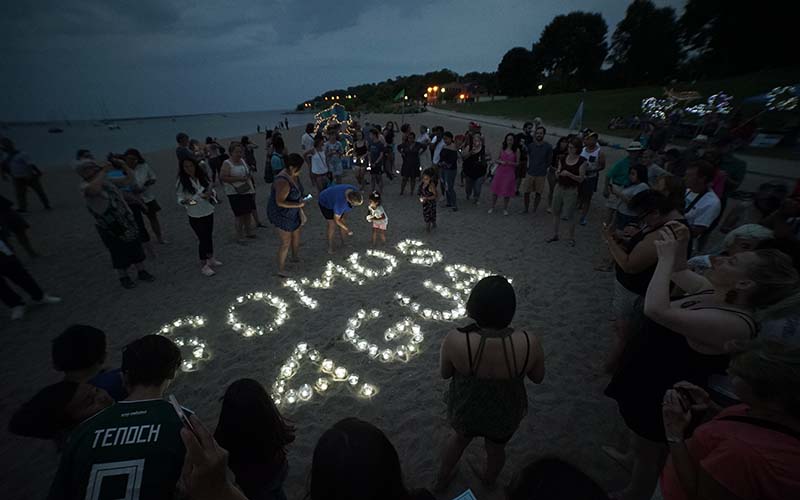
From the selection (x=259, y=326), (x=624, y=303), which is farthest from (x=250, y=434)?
(x=624, y=303)

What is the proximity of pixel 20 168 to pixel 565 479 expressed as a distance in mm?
15581

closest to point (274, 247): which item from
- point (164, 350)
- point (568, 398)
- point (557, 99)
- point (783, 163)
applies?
point (164, 350)

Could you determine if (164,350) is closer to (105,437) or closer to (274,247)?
(105,437)

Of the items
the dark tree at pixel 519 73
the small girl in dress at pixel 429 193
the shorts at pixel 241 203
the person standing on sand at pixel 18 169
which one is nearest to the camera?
the shorts at pixel 241 203

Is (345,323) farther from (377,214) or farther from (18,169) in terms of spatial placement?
Result: (18,169)

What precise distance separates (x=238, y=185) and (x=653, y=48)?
65.1m

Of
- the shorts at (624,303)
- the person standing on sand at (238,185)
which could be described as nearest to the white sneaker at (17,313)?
the person standing on sand at (238,185)

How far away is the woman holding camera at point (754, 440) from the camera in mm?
1154

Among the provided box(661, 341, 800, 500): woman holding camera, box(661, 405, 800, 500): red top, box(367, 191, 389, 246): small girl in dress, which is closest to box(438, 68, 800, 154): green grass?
box(367, 191, 389, 246): small girl in dress

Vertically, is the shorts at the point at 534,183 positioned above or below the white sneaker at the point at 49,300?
above

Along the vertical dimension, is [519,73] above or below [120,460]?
above

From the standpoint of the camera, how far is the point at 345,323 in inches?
201

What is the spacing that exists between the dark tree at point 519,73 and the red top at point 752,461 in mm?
72308

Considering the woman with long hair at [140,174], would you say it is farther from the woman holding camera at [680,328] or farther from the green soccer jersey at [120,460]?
the woman holding camera at [680,328]
